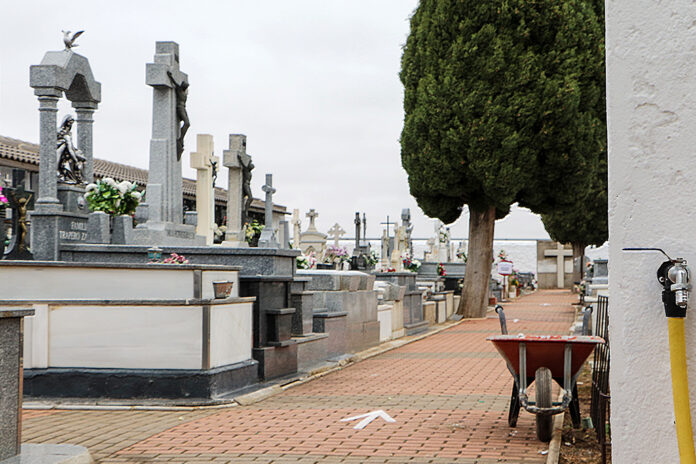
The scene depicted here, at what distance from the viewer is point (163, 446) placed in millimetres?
6590

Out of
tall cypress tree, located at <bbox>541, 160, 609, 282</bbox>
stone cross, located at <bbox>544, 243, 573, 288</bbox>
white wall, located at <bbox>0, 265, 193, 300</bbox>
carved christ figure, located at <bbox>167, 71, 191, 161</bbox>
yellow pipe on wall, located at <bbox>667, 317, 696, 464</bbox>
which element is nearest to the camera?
yellow pipe on wall, located at <bbox>667, 317, 696, 464</bbox>

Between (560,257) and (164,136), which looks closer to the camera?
(164,136)

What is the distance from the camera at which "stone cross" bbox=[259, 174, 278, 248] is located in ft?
53.1

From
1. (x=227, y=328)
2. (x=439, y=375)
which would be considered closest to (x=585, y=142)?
(x=439, y=375)

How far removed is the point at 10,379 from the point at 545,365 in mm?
4007

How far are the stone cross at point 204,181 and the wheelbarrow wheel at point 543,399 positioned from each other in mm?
8856

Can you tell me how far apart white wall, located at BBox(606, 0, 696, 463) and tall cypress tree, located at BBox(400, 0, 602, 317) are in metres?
20.1

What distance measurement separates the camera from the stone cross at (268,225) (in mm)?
16172

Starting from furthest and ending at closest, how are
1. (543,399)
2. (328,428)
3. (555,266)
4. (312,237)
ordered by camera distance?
1. (555,266)
2. (312,237)
3. (328,428)
4. (543,399)

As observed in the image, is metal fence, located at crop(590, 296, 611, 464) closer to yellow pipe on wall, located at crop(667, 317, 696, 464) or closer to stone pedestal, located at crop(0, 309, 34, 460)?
yellow pipe on wall, located at crop(667, 317, 696, 464)

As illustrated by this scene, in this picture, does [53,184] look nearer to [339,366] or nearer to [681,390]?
[339,366]

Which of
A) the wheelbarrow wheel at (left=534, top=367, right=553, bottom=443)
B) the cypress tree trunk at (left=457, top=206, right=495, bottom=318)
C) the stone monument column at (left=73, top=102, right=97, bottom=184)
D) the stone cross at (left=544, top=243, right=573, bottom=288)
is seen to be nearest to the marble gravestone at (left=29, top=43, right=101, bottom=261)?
the stone monument column at (left=73, top=102, right=97, bottom=184)

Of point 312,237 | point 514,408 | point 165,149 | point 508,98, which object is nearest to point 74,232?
point 165,149

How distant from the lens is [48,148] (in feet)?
37.0
